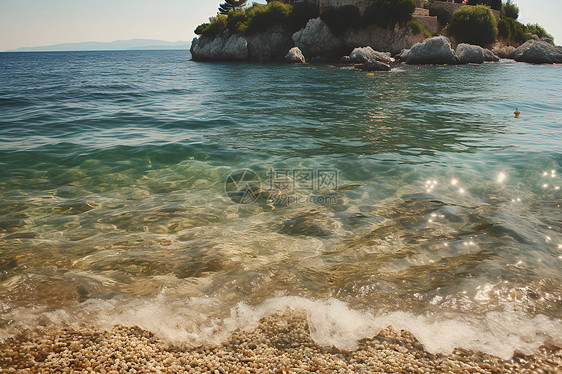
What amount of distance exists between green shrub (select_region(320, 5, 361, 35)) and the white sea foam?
49910 mm

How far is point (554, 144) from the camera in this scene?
8188 millimetres

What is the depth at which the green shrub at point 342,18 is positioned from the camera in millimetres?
46281

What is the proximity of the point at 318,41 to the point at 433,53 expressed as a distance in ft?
51.9

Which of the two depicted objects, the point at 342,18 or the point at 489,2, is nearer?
the point at 342,18

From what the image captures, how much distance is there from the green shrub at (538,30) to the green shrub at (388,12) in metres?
29.2

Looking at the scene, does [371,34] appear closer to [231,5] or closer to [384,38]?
[384,38]


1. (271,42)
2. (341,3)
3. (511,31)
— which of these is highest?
(341,3)

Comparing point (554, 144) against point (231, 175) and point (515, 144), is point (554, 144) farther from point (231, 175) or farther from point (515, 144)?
point (231, 175)

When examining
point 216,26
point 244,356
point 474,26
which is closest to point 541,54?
point 474,26

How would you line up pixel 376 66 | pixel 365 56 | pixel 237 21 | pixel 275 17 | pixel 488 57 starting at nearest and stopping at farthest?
1. pixel 376 66
2. pixel 365 56
3. pixel 488 57
4. pixel 275 17
5. pixel 237 21

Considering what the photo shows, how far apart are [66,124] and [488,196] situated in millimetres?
12235

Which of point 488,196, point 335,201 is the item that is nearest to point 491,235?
point 488,196

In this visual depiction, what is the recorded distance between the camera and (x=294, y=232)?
170 inches

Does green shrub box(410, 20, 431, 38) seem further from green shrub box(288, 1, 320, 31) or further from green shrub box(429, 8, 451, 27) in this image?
green shrub box(288, 1, 320, 31)
